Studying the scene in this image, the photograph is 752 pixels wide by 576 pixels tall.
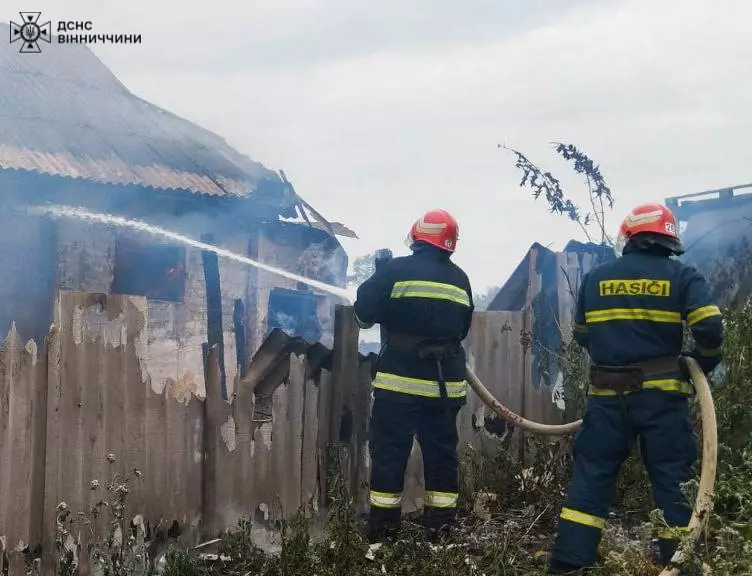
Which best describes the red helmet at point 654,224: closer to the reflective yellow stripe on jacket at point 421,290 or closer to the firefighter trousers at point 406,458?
the reflective yellow stripe on jacket at point 421,290

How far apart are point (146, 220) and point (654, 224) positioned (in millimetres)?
7820

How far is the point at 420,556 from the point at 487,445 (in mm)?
1894

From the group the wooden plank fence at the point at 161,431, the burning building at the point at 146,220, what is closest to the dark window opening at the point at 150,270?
the burning building at the point at 146,220

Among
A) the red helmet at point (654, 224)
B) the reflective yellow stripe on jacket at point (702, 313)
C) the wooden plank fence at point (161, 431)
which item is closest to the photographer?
the wooden plank fence at point (161, 431)

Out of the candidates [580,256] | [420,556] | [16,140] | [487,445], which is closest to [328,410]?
[420,556]

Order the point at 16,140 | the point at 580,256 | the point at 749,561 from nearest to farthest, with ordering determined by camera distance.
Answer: the point at 749,561 → the point at 580,256 → the point at 16,140

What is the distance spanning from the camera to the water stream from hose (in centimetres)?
969

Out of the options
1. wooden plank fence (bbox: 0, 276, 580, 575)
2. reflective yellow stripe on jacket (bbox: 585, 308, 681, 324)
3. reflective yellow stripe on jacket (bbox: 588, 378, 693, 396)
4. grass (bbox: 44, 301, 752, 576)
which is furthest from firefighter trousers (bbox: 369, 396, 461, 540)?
reflective yellow stripe on jacket (bbox: 588, 378, 693, 396)

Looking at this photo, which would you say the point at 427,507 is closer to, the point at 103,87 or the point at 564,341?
the point at 564,341

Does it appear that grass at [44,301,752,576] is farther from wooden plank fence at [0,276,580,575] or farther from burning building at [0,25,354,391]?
burning building at [0,25,354,391]

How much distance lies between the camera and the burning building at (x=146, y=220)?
9.44 metres

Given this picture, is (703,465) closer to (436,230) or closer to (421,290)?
(421,290)

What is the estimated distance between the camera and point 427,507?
185 inches

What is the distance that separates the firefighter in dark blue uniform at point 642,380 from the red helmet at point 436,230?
3.34 ft
